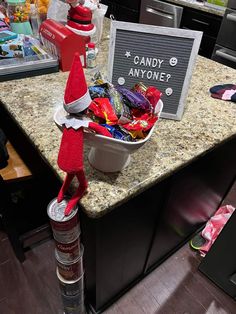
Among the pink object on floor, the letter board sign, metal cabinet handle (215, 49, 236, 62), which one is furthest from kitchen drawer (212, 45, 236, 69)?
the letter board sign

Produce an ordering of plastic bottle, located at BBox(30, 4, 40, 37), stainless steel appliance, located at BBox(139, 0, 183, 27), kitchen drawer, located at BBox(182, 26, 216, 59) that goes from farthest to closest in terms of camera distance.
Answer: stainless steel appliance, located at BBox(139, 0, 183, 27), kitchen drawer, located at BBox(182, 26, 216, 59), plastic bottle, located at BBox(30, 4, 40, 37)

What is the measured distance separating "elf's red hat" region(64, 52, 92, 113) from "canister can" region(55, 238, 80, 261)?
38 centimetres

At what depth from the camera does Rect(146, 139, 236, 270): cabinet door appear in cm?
101

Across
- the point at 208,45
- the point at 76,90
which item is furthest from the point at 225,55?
the point at 76,90

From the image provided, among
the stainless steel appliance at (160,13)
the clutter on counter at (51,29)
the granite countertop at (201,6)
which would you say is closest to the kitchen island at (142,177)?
the clutter on counter at (51,29)

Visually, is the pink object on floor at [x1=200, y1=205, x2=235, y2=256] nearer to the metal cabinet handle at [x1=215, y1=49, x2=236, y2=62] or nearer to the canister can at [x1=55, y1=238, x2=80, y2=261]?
the canister can at [x1=55, y1=238, x2=80, y2=261]

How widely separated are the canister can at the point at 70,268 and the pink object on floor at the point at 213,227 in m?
0.96

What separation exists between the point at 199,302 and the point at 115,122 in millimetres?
1238

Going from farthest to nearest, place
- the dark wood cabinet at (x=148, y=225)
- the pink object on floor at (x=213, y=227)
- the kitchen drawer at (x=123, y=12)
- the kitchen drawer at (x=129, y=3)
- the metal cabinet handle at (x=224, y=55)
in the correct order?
the kitchen drawer at (x=123, y=12), the kitchen drawer at (x=129, y=3), the metal cabinet handle at (x=224, y=55), the pink object on floor at (x=213, y=227), the dark wood cabinet at (x=148, y=225)

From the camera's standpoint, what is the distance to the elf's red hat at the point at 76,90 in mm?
496

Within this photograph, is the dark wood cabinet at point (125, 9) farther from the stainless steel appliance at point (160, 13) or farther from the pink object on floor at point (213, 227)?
the pink object on floor at point (213, 227)

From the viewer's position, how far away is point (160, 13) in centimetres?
284

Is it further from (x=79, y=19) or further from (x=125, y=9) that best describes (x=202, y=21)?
(x=79, y=19)

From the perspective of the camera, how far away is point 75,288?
913 mm
